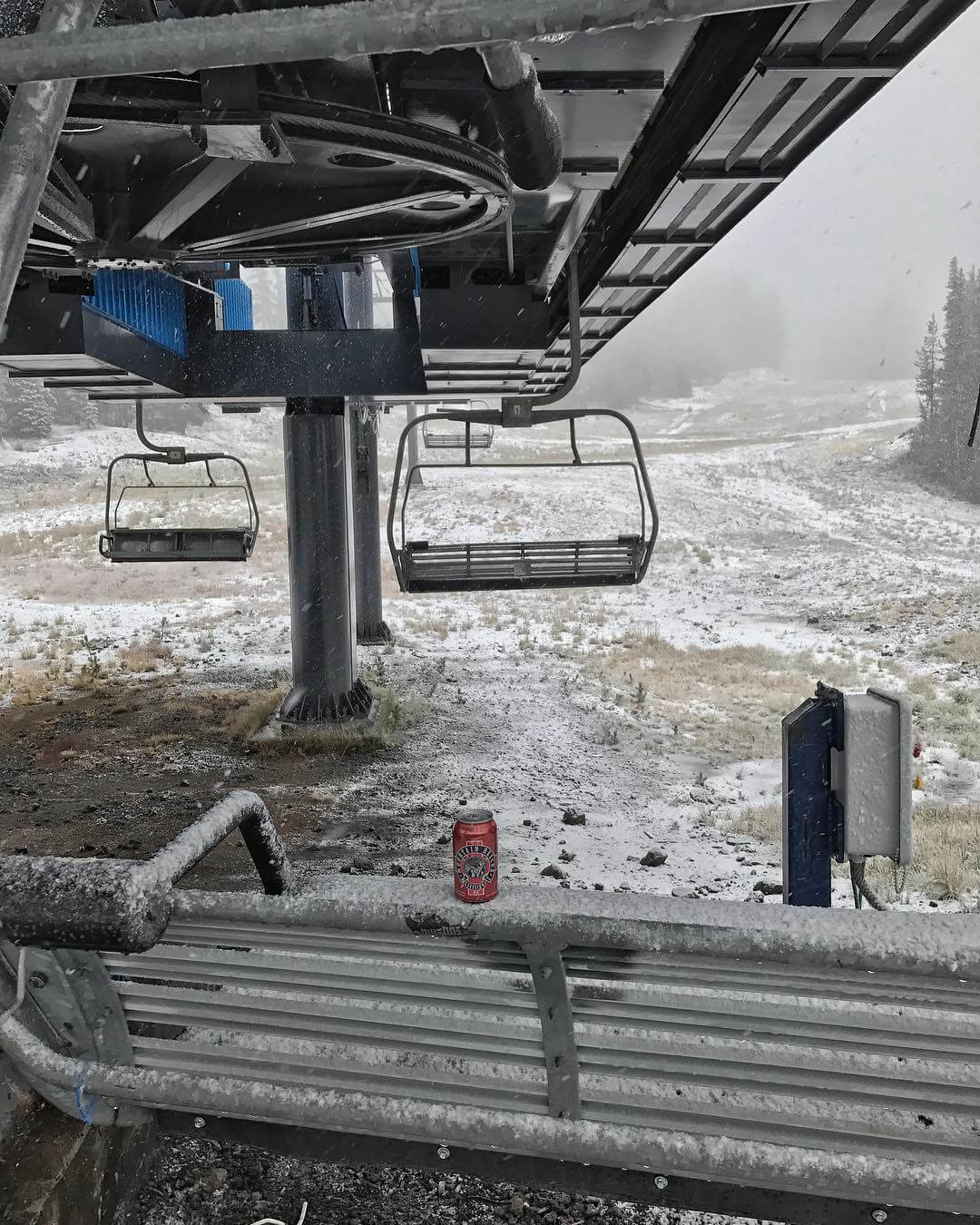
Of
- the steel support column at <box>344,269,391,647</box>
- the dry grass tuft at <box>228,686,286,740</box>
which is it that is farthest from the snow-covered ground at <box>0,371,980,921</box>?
the dry grass tuft at <box>228,686,286,740</box>

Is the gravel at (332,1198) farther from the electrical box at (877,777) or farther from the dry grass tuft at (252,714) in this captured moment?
the dry grass tuft at (252,714)

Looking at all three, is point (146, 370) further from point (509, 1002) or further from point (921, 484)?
point (921, 484)

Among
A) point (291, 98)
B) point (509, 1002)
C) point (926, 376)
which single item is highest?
point (926, 376)

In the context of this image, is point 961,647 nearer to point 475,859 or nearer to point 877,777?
point 877,777

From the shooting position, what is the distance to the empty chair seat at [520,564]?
638cm

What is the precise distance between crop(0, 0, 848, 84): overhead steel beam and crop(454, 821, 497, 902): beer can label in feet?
5.43

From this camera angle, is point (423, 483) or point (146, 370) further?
point (423, 483)

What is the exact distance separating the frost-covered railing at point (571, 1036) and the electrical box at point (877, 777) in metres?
1.10

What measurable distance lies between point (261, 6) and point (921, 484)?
1683 inches

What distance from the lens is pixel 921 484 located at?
3944cm

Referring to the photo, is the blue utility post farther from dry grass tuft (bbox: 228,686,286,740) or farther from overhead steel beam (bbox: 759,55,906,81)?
dry grass tuft (bbox: 228,686,286,740)

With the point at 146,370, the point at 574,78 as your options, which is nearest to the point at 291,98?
the point at 574,78

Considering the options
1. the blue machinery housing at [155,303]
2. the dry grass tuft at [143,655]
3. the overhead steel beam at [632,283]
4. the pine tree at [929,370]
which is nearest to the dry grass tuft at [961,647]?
the overhead steel beam at [632,283]

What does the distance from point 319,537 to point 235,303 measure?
2.43 meters
